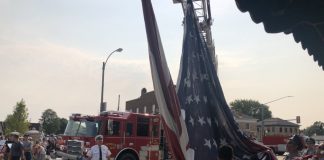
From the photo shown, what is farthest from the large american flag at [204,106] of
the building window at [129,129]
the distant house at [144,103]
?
the distant house at [144,103]

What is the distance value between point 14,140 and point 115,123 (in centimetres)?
607

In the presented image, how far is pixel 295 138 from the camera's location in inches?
231

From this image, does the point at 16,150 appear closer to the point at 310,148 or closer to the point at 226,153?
the point at 310,148

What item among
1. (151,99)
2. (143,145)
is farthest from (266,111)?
(143,145)

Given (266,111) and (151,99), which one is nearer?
(151,99)

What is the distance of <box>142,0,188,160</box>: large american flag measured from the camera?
4.69m

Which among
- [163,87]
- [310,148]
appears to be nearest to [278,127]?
[310,148]

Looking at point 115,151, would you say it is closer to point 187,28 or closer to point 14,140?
point 14,140

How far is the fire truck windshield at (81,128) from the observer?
19.9m

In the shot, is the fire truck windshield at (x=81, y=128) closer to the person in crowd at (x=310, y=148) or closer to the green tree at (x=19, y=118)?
the person in crowd at (x=310, y=148)

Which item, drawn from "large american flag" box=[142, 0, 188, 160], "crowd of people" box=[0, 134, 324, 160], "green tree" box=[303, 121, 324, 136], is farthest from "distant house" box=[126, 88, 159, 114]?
"green tree" box=[303, 121, 324, 136]

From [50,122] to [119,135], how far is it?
133 m

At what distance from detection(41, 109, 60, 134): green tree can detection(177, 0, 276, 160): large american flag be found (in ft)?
423

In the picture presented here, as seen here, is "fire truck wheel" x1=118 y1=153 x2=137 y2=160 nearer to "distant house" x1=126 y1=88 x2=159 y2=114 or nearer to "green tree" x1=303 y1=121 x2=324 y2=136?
"distant house" x1=126 y1=88 x2=159 y2=114
